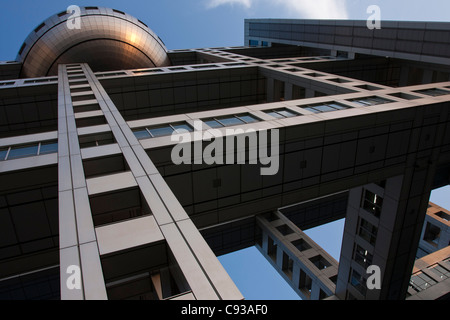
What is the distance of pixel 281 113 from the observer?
16.9 m

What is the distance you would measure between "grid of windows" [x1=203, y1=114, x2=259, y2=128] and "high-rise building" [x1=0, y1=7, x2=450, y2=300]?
103 millimetres

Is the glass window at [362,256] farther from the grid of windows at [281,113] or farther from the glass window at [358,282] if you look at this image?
the grid of windows at [281,113]

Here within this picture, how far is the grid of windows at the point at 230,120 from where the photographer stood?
50.5 feet

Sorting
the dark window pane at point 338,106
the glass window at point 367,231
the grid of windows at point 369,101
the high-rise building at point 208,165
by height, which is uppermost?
the grid of windows at point 369,101

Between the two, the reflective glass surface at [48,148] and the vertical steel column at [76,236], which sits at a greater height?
the vertical steel column at [76,236]

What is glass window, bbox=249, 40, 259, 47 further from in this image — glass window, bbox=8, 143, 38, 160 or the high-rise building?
glass window, bbox=8, 143, 38, 160

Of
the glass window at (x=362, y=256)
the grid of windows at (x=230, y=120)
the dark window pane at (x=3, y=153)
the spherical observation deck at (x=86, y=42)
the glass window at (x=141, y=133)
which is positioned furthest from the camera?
the spherical observation deck at (x=86, y=42)

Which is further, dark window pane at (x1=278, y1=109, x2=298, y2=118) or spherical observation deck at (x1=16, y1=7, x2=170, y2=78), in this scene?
spherical observation deck at (x1=16, y1=7, x2=170, y2=78)

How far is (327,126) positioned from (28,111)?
2327cm

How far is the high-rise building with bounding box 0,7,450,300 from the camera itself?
22.6 ft

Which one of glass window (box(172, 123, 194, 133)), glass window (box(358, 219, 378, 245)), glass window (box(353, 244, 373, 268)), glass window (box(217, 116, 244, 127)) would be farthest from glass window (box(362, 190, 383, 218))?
glass window (box(172, 123, 194, 133))

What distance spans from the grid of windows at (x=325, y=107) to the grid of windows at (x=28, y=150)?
1260 centimetres

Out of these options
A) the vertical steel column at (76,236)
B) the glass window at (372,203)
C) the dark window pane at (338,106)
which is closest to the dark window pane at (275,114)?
the dark window pane at (338,106)
